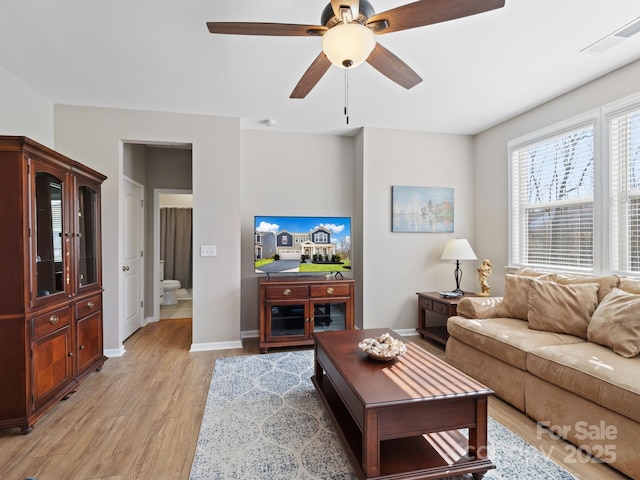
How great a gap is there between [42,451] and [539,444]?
9.69 feet

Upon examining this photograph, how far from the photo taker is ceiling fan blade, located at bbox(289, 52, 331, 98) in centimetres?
189

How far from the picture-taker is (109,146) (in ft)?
11.4

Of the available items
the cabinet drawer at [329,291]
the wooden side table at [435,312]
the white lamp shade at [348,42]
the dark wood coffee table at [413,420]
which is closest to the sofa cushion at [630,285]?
the wooden side table at [435,312]

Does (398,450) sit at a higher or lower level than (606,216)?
lower

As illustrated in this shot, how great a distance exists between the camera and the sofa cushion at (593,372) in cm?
166

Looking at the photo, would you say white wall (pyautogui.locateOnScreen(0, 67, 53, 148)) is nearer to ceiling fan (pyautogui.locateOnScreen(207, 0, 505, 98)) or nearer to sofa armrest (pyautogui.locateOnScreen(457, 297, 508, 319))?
ceiling fan (pyautogui.locateOnScreen(207, 0, 505, 98))

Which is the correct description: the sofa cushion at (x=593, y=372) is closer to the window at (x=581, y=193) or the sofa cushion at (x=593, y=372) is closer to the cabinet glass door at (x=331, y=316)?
the window at (x=581, y=193)

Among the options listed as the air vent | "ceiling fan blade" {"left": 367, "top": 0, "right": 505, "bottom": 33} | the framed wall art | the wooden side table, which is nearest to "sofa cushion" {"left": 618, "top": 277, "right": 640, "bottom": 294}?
the wooden side table

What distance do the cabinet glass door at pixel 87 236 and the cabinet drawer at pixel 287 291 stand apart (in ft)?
5.47

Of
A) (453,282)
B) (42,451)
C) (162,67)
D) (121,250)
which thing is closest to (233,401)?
(42,451)

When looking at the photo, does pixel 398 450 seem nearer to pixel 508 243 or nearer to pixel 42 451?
pixel 42 451

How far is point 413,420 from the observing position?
1562 millimetres

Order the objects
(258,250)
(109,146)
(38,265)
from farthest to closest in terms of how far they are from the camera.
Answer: (258,250) < (109,146) < (38,265)

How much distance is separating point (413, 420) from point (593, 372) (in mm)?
1134
